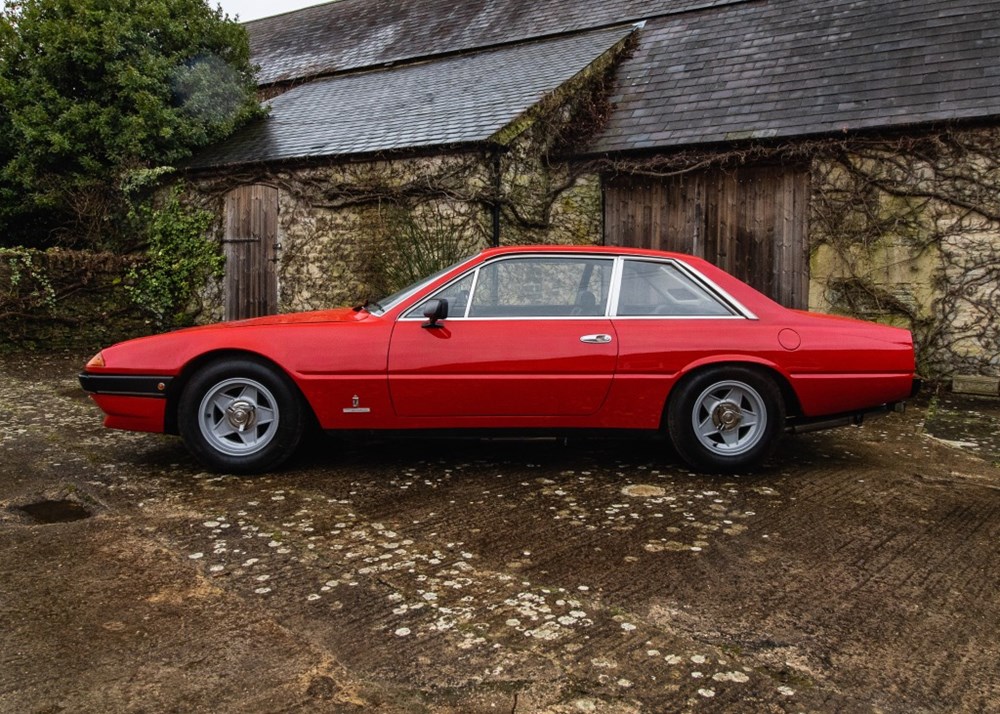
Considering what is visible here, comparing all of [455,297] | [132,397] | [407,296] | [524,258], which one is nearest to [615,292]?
[524,258]

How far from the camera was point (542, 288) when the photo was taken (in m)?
4.83

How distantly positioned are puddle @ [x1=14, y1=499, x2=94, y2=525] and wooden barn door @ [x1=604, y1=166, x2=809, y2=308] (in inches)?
312

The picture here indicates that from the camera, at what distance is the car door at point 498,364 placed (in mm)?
4562

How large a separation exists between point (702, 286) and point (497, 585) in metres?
2.54

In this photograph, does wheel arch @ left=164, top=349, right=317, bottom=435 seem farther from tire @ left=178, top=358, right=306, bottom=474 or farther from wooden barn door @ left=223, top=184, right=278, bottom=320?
wooden barn door @ left=223, top=184, right=278, bottom=320

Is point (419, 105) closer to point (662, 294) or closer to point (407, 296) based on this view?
point (407, 296)

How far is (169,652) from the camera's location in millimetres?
2527

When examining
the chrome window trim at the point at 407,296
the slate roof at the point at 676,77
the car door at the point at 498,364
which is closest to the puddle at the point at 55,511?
the car door at the point at 498,364

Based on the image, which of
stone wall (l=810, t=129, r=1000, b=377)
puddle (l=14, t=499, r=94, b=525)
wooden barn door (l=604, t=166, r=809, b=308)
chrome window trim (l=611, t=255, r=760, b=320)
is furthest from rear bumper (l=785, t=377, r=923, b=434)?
wooden barn door (l=604, t=166, r=809, b=308)

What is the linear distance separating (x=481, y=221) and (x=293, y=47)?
12.6 m

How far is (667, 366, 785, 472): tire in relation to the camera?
4.64 m

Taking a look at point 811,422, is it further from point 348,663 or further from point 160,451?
point 160,451

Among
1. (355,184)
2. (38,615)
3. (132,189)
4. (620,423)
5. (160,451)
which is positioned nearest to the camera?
(38,615)

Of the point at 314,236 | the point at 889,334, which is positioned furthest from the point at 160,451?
the point at 314,236
